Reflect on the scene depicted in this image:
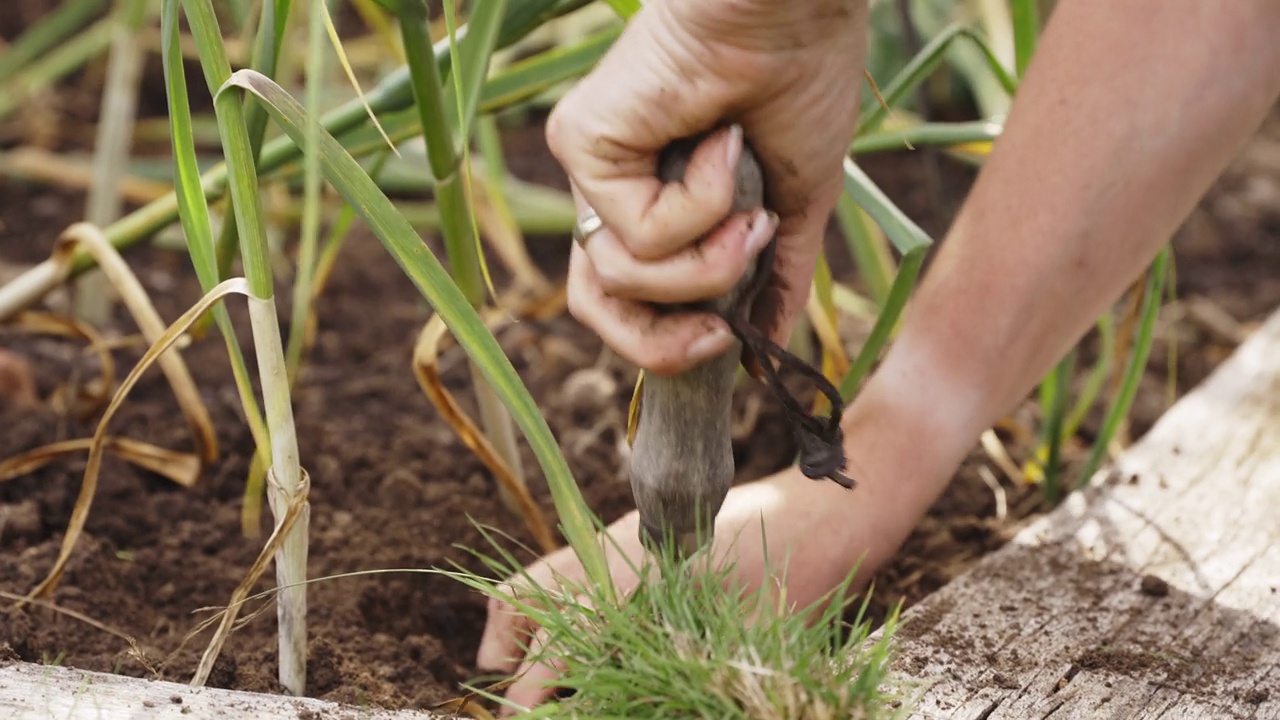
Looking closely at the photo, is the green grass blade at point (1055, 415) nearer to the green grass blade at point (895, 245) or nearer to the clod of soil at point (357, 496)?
the clod of soil at point (357, 496)

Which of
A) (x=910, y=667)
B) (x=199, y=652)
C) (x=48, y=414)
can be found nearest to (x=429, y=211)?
(x=48, y=414)

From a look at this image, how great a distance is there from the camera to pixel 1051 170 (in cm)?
116

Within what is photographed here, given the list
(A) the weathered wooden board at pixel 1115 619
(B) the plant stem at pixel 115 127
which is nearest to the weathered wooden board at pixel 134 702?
(A) the weathered wooden board at pixel 1115 619

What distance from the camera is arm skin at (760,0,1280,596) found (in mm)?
1104

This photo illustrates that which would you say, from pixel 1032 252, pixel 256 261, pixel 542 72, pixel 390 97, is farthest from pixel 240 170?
pixel 1032 252

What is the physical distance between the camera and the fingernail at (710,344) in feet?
2.57

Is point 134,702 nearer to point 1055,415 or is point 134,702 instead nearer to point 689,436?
point 689,436

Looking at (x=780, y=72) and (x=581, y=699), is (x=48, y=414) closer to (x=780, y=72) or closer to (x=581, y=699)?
(x=581, y=699)

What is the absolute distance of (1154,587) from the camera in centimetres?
115

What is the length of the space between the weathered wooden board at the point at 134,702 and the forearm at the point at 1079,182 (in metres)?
0.59

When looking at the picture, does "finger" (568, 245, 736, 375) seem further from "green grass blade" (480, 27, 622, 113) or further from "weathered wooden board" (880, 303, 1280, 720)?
"green grass blade" (480, 27, 622, 113)

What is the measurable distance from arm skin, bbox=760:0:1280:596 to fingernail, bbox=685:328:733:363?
0.36 m

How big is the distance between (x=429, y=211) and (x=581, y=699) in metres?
1.34

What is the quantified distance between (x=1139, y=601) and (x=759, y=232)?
580 millimetres
